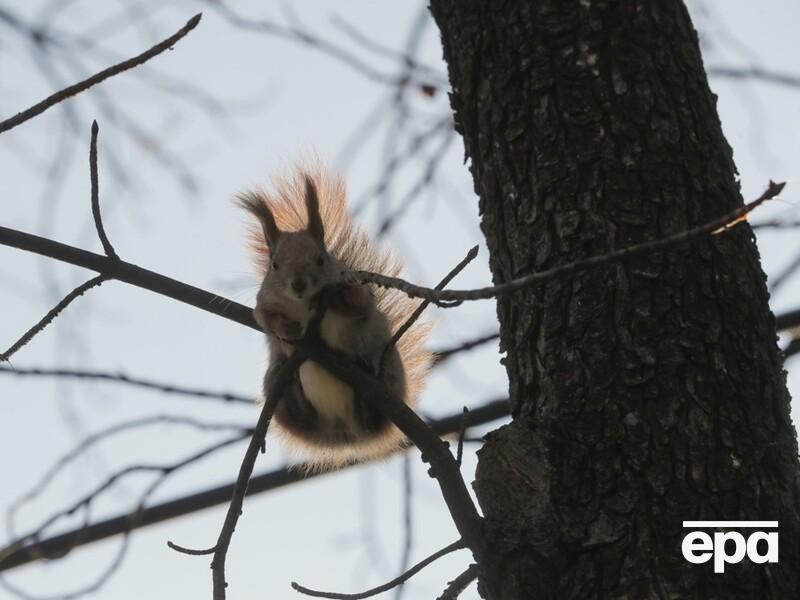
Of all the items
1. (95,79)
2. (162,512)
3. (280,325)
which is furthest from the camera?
(280,325)

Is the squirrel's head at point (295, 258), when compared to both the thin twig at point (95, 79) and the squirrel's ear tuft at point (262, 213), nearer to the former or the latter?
the squirrel's ear tuft at point (262, 213)

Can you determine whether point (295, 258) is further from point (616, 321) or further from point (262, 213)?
point (616, 321)

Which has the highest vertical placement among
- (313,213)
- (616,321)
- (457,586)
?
(313,213)

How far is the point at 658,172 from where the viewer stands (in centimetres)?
168

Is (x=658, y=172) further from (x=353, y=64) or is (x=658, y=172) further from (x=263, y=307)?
(x=263, y=307)

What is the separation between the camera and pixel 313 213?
3.01 meters

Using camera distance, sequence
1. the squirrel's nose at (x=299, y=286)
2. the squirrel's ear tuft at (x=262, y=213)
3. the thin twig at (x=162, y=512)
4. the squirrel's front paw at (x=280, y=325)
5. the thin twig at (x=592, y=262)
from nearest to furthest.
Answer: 1. the thin twig at (x=592, y=262)
2. the thin twig at (x=162, y=512)
3. the squirrel's front paw at (x=280, y=325)
4. the squirrel's nose at (x=299, y=286)
5. the squirrel's ear tuft at (x=262, y=213)

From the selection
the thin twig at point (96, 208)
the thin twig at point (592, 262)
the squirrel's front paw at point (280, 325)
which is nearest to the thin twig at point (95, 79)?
the thin twig at point (96, 208)

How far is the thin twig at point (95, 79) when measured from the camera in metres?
1.56

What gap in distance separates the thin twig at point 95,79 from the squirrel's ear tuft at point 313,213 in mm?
1415

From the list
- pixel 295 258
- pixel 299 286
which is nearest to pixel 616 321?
pixel 299 286

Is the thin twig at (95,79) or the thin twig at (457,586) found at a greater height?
the thin twig at (95,79)

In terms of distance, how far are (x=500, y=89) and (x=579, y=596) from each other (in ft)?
2.69

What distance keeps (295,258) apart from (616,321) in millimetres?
1329
